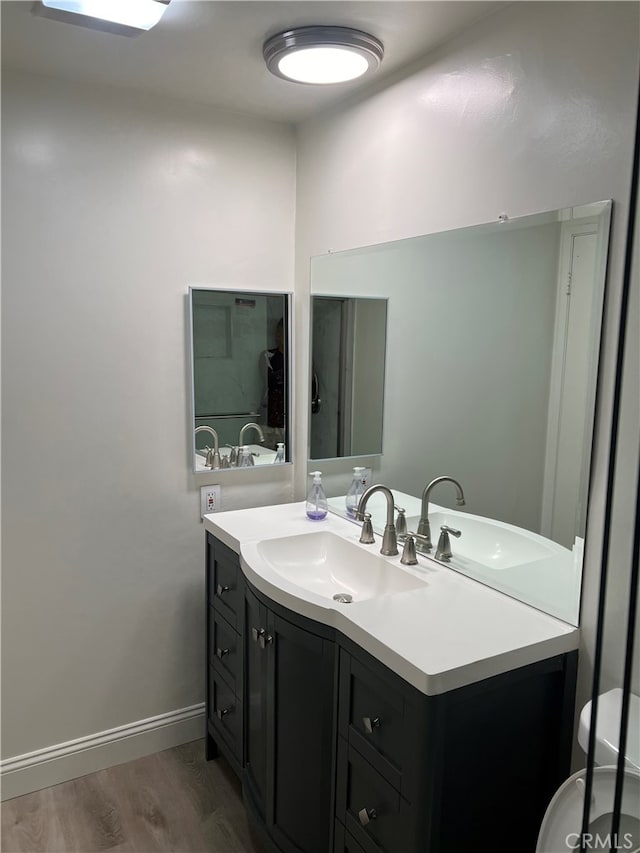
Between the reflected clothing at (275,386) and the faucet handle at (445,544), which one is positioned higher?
the reflected clothing at (275,386)

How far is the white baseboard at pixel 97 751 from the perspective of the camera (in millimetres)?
2260

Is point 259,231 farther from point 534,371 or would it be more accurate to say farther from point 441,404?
point 534,371

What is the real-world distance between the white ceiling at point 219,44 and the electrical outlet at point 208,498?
1.42m

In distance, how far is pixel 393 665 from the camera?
1.38m

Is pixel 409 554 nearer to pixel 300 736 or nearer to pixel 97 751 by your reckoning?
pixel 300 736

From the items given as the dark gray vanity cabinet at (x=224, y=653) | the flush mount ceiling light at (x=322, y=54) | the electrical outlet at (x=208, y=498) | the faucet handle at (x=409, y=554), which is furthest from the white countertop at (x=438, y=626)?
the flush mount ceiling light at (x=322, y=54)

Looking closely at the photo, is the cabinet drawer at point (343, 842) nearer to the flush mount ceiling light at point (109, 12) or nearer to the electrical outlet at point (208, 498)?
the electrical outlet at point (208, 498)

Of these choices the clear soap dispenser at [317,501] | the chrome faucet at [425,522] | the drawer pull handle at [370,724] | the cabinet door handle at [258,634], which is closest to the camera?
the drawer pull handle at [370,724]

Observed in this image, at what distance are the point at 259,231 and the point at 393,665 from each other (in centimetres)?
176

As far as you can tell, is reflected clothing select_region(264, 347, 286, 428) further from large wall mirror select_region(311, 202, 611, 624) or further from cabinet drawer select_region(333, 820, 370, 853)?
cabinet drawer select_region(333, 820, 370, 853)

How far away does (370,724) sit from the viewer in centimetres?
146

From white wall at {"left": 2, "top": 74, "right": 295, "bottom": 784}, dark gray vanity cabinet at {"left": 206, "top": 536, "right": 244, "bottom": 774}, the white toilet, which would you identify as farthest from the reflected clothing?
the white toilet

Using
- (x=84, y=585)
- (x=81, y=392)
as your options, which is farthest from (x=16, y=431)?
(x=84, y=585)

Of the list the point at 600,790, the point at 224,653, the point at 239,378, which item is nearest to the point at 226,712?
the point at 224,653
